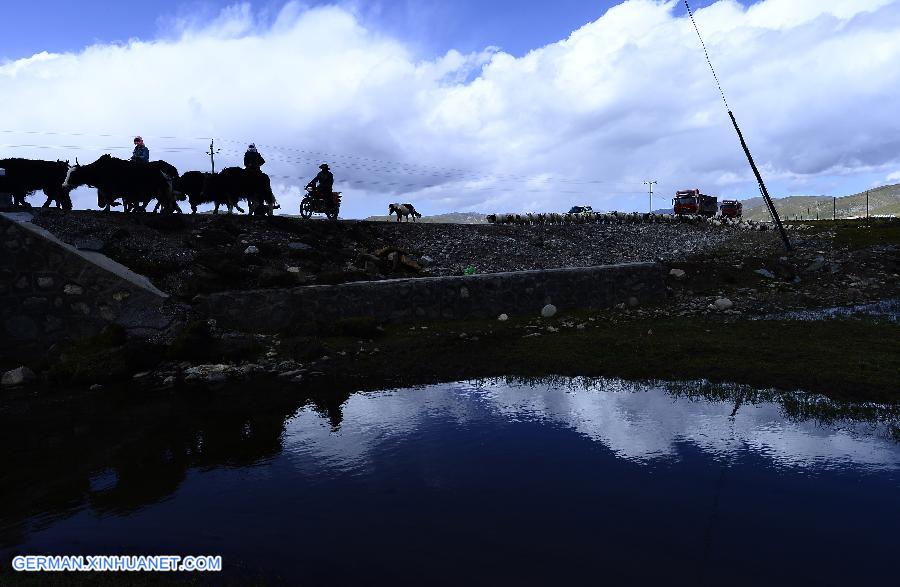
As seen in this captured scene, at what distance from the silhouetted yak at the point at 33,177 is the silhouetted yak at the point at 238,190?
339cm

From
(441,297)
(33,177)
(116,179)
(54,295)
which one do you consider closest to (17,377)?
(54,295)

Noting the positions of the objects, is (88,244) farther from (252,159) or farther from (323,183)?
(323,183)

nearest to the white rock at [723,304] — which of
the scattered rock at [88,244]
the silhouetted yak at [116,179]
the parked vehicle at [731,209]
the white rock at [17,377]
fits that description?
the white rock at [17,377]

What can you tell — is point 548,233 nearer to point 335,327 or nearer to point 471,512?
point 335,327

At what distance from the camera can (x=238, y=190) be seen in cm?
1661

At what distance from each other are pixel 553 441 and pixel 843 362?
463 centimetres

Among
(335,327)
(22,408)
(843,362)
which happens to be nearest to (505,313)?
(335,327)

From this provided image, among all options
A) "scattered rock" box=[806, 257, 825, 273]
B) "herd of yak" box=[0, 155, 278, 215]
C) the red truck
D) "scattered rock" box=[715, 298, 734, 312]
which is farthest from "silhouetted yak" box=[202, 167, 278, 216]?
the red truck

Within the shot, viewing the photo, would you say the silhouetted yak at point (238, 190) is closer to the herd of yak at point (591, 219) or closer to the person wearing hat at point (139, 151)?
the person wearing hat at point (139, 151)

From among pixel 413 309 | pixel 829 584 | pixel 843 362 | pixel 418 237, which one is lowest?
pixel 829 584

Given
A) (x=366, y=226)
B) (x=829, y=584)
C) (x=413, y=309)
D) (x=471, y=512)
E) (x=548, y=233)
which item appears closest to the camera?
(x=829, y=584)

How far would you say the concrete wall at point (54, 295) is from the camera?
9125 mm

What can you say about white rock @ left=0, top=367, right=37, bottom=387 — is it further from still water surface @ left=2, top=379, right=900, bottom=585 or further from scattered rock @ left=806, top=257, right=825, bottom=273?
scattered rock @ left=806, top=257, right=825, bottom=273

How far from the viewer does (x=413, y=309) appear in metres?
10.8
